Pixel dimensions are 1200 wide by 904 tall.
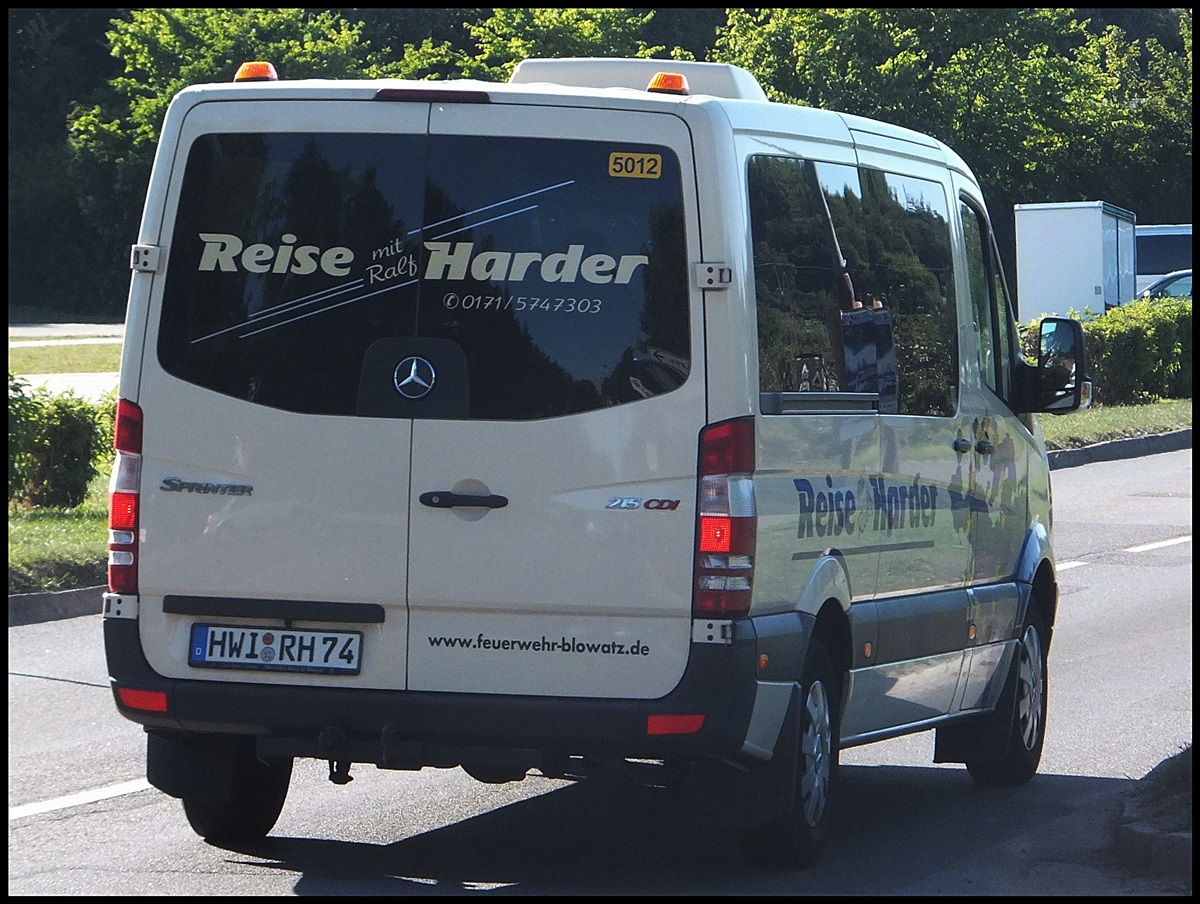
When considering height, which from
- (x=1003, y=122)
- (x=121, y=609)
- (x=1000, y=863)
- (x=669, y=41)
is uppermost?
(x=669, y=41)

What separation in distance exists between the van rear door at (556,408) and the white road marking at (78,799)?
2087 mm

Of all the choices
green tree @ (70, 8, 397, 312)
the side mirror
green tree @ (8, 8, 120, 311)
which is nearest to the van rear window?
the side mirror

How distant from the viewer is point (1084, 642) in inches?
464

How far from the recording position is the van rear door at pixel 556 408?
5.75 m

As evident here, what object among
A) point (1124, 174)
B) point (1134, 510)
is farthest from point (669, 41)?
point (1134, 510)

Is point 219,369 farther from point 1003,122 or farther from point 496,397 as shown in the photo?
point 1003,122

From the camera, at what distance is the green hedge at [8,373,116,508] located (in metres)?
16.0

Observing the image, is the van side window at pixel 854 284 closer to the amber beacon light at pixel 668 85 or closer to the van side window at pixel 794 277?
the van side window at pixel 794 277

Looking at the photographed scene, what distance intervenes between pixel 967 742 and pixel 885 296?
210 centimetres

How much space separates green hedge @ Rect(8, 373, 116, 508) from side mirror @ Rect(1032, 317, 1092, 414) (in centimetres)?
962

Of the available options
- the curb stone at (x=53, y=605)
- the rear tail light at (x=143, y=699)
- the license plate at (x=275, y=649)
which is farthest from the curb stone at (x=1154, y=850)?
the curb stone at (x=53, y=605)

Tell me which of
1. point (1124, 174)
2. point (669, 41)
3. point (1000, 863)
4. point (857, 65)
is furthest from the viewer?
point (669, 41)

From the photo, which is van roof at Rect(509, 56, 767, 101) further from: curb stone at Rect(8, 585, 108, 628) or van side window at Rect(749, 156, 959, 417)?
curb stone at Rect(8, 585, 108, 628)

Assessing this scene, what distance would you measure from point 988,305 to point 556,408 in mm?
2859
